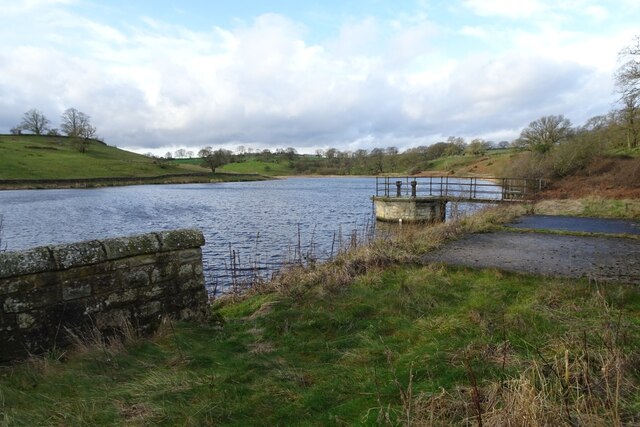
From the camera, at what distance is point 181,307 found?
18.6ft

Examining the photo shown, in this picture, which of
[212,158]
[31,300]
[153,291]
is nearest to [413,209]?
[153,291]

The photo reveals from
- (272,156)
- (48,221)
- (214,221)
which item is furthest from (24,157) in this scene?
(272,156)

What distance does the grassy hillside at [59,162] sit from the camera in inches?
2781

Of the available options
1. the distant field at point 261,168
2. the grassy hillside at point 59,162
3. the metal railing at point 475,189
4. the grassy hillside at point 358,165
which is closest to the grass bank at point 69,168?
the grassy hillside at point 59,162

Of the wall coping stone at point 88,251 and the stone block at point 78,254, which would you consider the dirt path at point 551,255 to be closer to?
the wall coping stone at point 88,251

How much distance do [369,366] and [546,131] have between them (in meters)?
52.5

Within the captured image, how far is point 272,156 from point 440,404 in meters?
163

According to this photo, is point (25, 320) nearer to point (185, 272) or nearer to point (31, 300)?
point (31, 300)

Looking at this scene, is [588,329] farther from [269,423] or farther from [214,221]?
[214,221]

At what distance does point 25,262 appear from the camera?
4246 mm

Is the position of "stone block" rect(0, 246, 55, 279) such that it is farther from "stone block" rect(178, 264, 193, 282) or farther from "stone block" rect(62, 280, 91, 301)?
"stone block" rect(178, 264, 193, 282)

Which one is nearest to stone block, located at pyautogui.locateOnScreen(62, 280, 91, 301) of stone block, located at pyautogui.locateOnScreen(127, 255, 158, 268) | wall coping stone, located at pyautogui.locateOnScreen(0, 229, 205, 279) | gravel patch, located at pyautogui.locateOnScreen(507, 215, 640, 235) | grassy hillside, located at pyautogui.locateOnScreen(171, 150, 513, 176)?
wall coping stone, located at pyautogui.locateOnScreen(0, 229, 205, 279)

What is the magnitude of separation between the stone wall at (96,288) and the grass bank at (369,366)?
0.92ft

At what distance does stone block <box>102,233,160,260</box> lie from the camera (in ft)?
16.1
